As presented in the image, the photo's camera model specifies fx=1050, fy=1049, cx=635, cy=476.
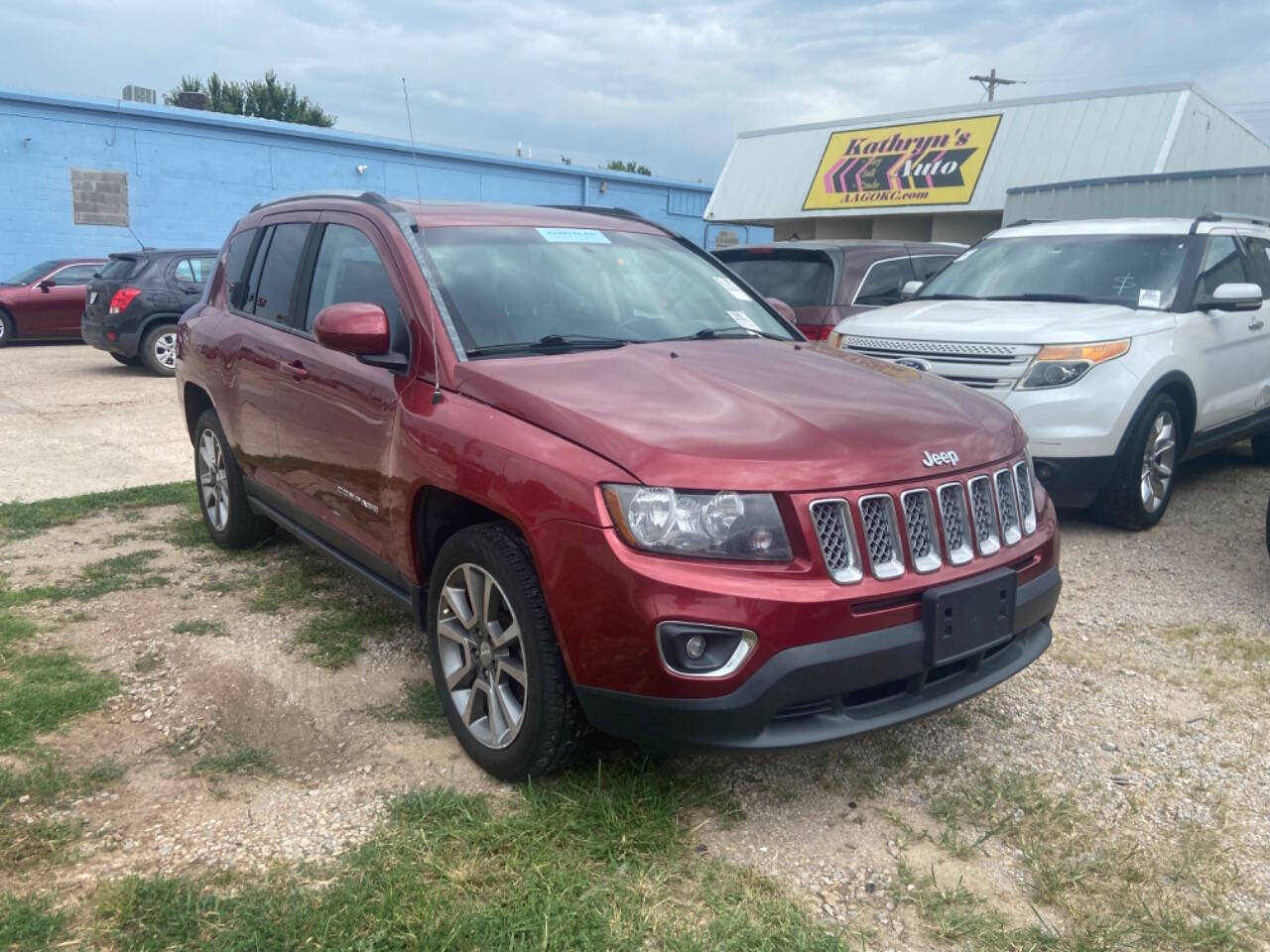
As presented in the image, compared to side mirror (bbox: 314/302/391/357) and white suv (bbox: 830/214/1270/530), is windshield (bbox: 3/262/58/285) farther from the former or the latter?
side mirror (bbox: 314/302/391/357)

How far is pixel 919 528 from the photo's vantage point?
2949 mm

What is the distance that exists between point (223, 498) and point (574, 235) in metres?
2.64

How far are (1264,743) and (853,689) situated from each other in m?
1.84

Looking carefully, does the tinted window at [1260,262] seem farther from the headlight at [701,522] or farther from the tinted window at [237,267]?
the tinted window at [237,267]

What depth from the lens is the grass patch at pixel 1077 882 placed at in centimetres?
257

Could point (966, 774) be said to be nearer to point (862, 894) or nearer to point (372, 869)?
point (862, 894)

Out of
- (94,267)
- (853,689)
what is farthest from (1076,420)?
(94,267)

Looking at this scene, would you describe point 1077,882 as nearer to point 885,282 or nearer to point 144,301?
point 885,282

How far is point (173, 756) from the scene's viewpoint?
136 inches

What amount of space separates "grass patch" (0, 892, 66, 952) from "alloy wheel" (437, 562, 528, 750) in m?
1.22

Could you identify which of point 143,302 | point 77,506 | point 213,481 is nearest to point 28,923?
point 213,481

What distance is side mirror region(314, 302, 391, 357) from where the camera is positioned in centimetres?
350

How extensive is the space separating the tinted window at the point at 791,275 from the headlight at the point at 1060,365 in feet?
7.31

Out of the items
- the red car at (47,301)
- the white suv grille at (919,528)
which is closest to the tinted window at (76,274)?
the red car at (47,301)
